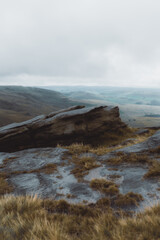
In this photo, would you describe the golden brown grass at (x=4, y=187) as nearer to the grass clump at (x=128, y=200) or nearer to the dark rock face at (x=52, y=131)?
the grass clump at (x=128, y=200)

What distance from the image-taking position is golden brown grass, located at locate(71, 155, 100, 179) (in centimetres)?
822

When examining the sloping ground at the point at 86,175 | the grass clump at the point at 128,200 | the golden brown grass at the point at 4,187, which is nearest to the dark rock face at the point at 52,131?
the sloping ground at the point at 86,175

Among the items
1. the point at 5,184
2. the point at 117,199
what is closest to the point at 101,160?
the point at 117,199

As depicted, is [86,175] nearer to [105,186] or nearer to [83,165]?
[83,165]

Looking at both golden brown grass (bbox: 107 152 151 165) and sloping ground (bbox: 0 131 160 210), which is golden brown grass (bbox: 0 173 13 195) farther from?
golden brown grass (bbox: 107 152 151 165)

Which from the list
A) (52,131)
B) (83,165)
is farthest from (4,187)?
(52,131)

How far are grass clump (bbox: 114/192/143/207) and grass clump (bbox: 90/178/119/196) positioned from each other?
18.3 inches

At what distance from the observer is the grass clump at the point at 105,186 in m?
5.98

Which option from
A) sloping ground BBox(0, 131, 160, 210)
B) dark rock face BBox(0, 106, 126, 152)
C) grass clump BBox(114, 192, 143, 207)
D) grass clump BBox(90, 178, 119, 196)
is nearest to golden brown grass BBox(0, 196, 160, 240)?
grass clump BBox(114, 192, 143, 207)

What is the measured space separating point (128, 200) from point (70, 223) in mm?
2207

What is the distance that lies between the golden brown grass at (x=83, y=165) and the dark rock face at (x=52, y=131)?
A: 828 centimetres

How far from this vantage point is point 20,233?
3.93 metres

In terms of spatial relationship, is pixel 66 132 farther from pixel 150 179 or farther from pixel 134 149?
pixel 150 179

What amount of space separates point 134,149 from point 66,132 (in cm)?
1001
